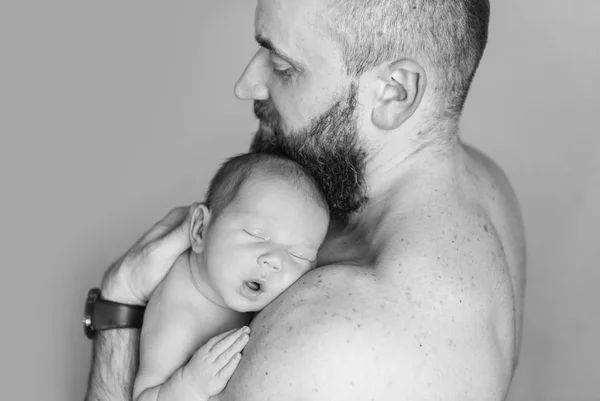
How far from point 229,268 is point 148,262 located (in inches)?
15.6

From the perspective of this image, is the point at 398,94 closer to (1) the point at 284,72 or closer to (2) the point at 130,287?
(1) the point at 284,72

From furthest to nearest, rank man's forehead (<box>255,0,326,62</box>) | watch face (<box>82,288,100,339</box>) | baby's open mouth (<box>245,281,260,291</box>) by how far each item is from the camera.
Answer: watch face (<box>82,288,100,339</box>) → man's forehead (<box>255,0,326,62</box>) → baby's open mouth (<box>245,281,260,291</box>)

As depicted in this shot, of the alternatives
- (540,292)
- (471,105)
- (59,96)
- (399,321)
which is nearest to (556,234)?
(540,292)

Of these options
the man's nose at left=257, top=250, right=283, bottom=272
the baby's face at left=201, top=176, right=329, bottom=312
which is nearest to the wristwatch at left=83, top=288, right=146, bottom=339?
the baby's face at left=201, top=176, right=329, bottom=312

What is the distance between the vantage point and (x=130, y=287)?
2412 millimetres

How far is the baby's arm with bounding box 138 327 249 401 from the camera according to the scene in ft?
6.20

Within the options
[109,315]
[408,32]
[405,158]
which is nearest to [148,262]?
[109,315]

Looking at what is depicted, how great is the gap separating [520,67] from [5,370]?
2241mm

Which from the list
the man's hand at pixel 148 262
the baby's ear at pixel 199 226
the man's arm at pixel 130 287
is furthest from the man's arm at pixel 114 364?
the baby's ear at pixel 199 226

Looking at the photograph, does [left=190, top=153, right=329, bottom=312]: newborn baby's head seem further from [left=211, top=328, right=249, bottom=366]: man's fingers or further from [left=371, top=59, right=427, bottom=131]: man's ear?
[left=371, top=59, right=427, bottom=131]: man's ear

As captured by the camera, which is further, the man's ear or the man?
the man's ear

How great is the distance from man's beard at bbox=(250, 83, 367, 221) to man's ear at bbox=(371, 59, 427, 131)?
0.22 feet

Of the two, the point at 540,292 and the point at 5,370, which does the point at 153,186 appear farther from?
the point at 540,292

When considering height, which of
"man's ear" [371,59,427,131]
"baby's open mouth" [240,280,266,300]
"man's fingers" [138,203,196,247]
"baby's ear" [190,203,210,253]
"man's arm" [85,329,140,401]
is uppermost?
"man's ear" [371,59,427,131]
